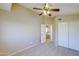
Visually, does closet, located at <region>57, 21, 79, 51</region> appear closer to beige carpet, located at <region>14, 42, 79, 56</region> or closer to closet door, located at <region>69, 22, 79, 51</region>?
closet door, located at <region>69, 22, 79, 51</region>

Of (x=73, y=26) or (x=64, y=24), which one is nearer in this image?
(x=73, y=26)

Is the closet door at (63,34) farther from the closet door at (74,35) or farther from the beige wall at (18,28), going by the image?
the beige wall at (18,28)

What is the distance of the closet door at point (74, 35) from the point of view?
539 centimetres

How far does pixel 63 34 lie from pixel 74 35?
797 mm

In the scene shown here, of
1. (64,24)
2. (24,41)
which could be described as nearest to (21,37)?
(24,41)

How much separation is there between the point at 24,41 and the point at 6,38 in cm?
130

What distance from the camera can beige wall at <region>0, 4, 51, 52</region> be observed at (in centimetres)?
403

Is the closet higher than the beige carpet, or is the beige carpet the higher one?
the closet

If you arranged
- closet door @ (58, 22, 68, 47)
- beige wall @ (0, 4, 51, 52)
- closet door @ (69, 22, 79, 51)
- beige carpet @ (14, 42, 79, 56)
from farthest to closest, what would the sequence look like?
closet door @ (58, 22, 68, 47) < closet door @ (69, 22, 79, 51) < beige carpet @ (14, 42, 79, 56) < beige wall @ (0, 4, 51, 52)

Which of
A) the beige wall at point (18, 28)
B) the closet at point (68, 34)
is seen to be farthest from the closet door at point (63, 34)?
the beige wall at point (18, 28)

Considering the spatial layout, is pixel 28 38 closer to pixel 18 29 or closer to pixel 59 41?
pixel 18 29

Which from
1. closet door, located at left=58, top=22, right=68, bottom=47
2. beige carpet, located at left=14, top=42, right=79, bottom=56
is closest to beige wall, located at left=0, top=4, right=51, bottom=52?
beige carpet, located at left=14, top=42, right=79, bottom=56

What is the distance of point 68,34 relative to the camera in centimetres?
582

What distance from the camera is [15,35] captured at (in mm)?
4586
